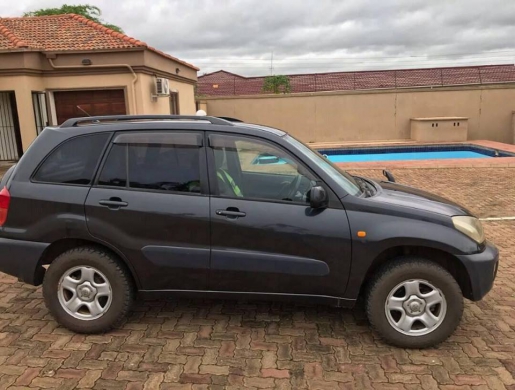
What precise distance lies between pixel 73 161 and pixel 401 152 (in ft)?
57.0

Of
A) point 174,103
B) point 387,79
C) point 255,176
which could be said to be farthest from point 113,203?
point 387,79

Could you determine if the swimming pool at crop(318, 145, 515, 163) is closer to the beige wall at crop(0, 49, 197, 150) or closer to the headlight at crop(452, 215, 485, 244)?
the beige wall at crop(0, 49, 197, 150)

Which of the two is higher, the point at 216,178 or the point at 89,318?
the point at 216,178

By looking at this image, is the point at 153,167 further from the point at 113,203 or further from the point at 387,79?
the point at 387,79

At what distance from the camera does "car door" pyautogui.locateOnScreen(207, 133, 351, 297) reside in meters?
3.26

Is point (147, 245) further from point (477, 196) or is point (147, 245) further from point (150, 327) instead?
point (477, 196)

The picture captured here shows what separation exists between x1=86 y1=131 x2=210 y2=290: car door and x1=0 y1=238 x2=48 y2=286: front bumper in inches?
21.0

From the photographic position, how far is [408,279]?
10.6 feet

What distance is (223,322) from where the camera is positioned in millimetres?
3781

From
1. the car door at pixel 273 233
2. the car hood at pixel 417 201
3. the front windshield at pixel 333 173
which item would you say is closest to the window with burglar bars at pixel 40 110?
the car door at pixel 273 233

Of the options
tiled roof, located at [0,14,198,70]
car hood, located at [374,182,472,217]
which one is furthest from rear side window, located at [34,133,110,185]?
tiled roof, located at [0,14,198,70]

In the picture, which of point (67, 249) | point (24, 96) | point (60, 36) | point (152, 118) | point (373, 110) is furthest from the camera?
point (373, 110)

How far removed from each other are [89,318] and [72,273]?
393 mm

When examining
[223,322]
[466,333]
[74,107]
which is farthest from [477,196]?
[74,107]
